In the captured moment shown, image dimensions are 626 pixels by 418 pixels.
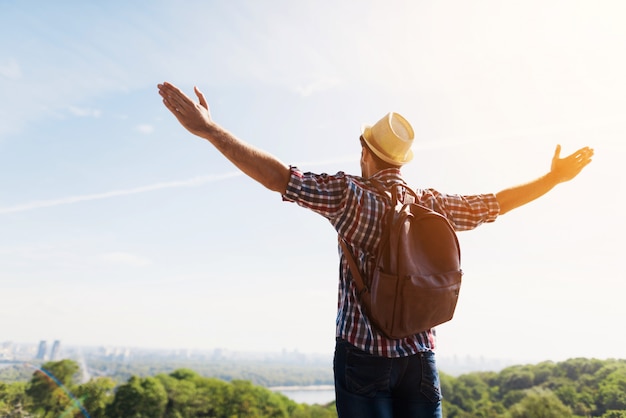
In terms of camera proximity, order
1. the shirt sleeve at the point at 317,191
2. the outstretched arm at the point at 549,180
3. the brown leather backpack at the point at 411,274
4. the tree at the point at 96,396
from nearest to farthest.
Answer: the brown leather backpack at the point at 411,274
the shirt sleeve at the point at 317,191
the outstretched arm at the point at 549,180
the tree at the point at 96,396

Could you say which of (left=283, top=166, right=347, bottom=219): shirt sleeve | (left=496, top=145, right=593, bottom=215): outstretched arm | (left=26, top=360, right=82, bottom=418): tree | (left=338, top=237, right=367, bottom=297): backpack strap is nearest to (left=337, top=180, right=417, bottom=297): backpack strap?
(left=338, top=237, right=367, bottom=297): backpack strap

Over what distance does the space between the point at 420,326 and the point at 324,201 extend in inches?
27.6

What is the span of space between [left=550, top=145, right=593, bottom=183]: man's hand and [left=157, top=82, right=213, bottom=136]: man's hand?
2277mm

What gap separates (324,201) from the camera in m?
2.06

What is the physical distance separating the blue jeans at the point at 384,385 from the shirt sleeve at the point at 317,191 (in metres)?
0.63

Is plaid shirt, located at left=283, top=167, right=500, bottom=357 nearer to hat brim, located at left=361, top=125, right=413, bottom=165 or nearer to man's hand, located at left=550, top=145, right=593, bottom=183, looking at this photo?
hat brim, located at left=361, top=125, right=413, bottom=165

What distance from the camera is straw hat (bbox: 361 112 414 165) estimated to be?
94.6 inches

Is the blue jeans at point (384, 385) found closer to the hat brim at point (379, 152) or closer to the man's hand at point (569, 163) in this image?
the hat brim at point (379, 152)

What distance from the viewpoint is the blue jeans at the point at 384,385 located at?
1.95 meters

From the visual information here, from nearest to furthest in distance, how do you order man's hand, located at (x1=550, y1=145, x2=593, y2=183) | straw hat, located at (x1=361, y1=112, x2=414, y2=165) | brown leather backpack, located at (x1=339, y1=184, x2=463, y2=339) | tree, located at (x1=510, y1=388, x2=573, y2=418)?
1. brown leather backpack, located at (x1=339, y1=184, x2=463, y2=339)
2. straw hat, located at (x1=361, y1=112, x2=414, y2=165)
3. man's hand, located at (x1=550, y1=145, x2=593, y2=183)
4. tree, located at (x1=510, y1=388, x2=573, y2=418)

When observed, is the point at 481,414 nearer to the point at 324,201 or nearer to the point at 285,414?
the point at 285,414

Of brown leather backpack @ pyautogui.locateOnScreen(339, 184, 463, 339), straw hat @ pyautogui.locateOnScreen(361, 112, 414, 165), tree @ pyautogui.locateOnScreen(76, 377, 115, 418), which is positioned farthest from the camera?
tree @ pyautogui.locateOnScreen(76, 377, 115, 418)

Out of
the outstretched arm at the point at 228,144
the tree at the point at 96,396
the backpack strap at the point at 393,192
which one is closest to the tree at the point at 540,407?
the backpack strap at the point at 393,192

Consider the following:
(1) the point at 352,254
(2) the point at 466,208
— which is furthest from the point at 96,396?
(2) the point at 466,208
